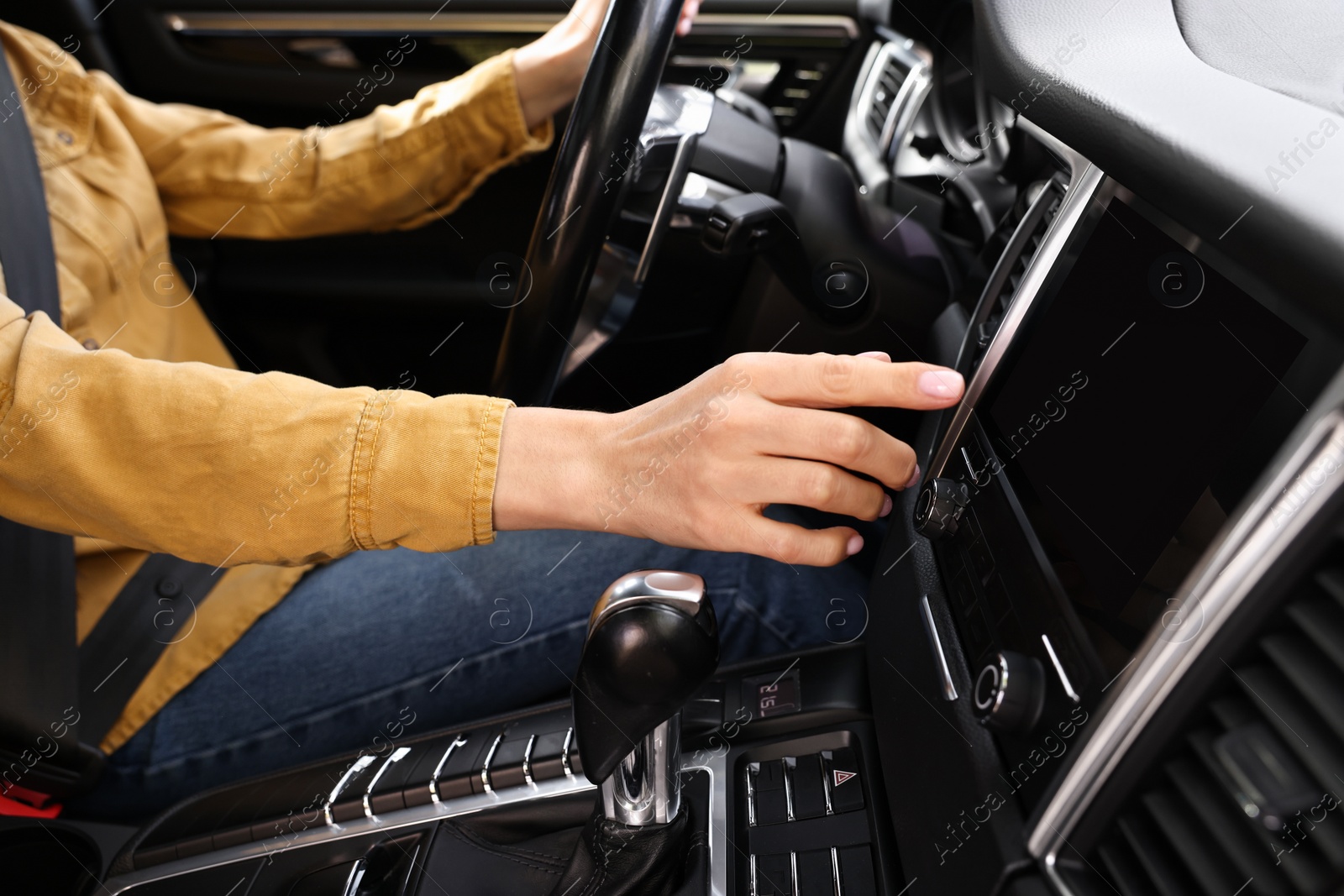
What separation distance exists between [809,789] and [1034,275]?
1.20 feet

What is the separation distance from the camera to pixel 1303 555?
28cm

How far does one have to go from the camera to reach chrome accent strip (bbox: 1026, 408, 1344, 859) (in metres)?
0.28

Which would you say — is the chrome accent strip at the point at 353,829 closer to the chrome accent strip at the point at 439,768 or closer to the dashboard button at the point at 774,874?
the chrome accent strip at the point at 439,768

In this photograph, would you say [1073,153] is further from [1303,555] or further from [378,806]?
[378,806]

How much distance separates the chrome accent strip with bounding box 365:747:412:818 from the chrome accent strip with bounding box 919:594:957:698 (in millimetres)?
361

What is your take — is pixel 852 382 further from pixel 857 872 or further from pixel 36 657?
pixel 36 657

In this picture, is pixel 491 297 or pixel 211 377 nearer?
pixel 211 377

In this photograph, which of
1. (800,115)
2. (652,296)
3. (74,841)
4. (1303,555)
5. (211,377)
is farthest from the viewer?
(800,115)

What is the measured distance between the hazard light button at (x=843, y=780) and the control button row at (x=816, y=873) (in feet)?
0.10

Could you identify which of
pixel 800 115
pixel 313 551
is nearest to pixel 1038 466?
pixel 313 551

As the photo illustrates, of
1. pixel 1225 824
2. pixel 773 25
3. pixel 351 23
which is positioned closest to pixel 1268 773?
pixel 1225 824

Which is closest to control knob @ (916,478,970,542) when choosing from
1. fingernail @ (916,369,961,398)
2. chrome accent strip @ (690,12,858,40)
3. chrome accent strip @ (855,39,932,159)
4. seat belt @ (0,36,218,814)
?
fingernail @ (916,369,961,398)

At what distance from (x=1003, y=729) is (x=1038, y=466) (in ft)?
0.47

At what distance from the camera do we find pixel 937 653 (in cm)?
55
